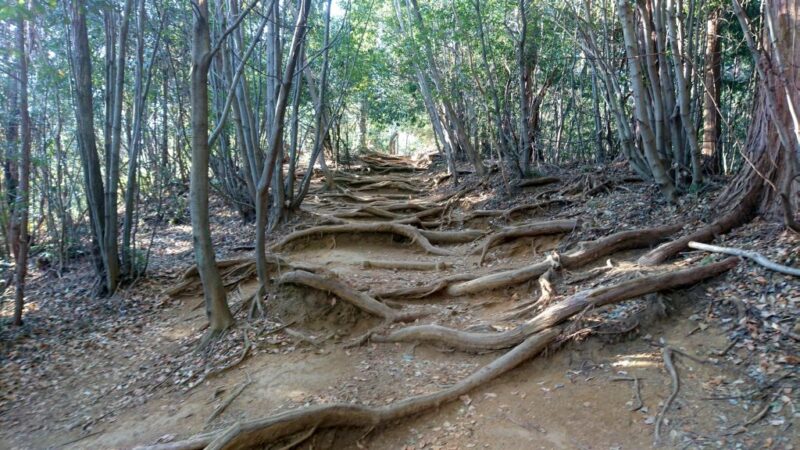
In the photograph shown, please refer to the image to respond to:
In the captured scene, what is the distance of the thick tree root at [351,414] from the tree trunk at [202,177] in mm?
2263

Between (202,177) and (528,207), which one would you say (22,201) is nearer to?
(202,177)

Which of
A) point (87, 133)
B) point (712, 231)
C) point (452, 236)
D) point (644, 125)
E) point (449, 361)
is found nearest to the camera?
point (449, 361)

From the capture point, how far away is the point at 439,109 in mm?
16875

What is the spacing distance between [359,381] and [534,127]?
1210 cm

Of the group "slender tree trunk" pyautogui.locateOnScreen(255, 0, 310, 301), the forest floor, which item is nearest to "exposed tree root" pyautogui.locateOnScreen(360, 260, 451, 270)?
the forest floor

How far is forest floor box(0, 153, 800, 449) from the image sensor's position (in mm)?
3807

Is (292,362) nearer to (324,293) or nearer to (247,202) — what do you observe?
(324,293)

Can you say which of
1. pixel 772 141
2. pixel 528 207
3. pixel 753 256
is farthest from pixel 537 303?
pixel 528 207

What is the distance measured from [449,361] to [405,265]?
3428 millimetres

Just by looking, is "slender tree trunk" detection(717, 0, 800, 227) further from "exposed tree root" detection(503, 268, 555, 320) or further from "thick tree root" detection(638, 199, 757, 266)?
"exposed tree root" detection(503, 268, 555, 320)

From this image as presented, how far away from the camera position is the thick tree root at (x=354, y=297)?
616 cm

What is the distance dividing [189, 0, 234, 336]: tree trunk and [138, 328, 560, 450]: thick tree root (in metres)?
2.26

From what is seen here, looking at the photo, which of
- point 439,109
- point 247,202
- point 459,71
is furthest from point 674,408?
point 439,109

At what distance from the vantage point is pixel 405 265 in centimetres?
850
